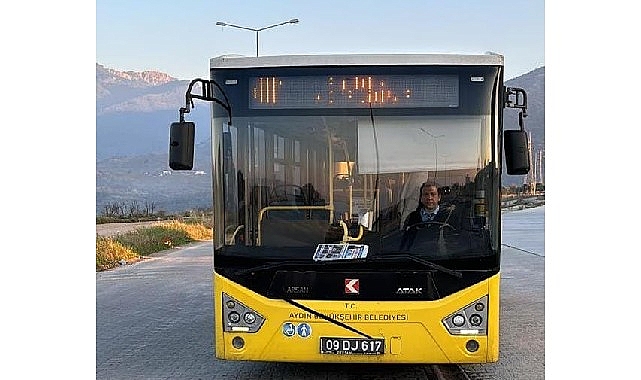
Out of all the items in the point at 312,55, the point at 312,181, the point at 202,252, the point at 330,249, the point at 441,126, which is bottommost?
the point at 202,252

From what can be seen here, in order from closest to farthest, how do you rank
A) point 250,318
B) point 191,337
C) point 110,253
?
point 250,318 → point 191,337 → point 110,253

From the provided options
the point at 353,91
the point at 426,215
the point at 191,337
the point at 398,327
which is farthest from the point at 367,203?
the point at 191,337

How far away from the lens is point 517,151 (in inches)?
279

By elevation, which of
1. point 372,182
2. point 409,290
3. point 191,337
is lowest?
point 191,337

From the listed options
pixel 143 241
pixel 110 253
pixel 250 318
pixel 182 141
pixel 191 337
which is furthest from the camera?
pixel 143 241

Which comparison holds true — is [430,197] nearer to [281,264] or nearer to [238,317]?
[281,264]

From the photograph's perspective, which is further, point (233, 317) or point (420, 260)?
point (233, 317)

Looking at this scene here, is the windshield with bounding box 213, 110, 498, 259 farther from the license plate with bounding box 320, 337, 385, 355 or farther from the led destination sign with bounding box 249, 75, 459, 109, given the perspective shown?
the license plate with bounding box 320, 337, 385, 355

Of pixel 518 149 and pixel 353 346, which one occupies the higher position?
pixel 518 149

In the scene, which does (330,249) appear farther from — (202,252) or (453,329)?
(202,252)

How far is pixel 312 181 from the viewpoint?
7.14 meters

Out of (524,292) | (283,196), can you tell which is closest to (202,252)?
(524,292)

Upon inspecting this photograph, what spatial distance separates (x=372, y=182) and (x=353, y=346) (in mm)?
1321

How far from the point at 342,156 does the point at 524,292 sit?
33.6 ft
